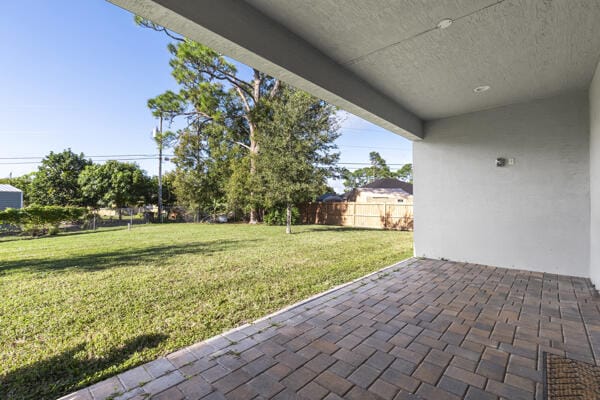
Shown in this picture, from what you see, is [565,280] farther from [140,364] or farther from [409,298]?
[140,364]

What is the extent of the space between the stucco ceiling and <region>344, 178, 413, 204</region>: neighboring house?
638 inches

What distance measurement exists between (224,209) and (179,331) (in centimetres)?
1517

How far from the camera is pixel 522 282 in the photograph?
3.69m

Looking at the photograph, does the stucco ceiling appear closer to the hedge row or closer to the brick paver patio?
the brick paver patio

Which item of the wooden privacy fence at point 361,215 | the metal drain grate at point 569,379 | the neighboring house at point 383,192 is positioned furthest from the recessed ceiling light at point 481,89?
the neighboring house at point 383,192

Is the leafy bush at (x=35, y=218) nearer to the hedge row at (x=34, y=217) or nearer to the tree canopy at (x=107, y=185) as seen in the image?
the hedge row at (x=34, y=217)

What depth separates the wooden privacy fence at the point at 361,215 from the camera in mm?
12172

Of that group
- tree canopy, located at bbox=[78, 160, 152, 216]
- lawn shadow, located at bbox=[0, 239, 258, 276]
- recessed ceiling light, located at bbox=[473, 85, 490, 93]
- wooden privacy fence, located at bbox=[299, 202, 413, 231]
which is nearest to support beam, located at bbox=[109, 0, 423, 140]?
recessed ceiling light, located at bbox=[473, 85, 490, 93]

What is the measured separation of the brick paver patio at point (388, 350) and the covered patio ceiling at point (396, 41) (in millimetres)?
2350

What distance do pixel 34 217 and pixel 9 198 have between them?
10836 millimetres

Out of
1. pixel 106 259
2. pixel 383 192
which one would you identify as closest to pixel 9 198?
pixel 106 259

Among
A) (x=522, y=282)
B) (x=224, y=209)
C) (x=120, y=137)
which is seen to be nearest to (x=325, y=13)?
(x=522, y=282)

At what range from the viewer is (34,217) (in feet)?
32.7

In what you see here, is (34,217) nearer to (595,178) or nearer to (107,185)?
(107,185)
